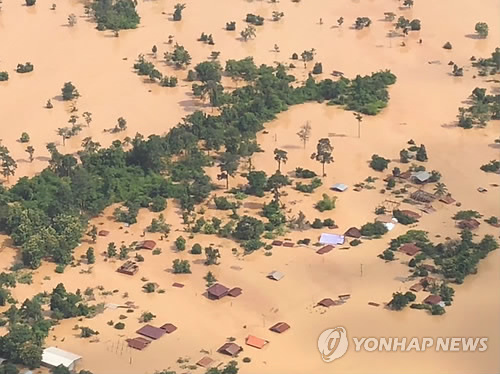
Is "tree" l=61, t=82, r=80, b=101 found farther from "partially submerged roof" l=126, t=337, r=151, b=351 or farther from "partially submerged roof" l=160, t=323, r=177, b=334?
"partially submerged roof" l=126, t=337, r=151, b=351

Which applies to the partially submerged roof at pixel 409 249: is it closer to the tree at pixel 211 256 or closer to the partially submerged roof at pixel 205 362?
the tree at pixel 211 256

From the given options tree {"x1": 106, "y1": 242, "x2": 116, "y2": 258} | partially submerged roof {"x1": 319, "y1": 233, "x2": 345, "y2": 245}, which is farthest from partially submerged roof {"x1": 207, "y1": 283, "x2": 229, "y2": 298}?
partially submerged roof {"x1": 319, "y1": 233, "x2": 345, "y2": 245}

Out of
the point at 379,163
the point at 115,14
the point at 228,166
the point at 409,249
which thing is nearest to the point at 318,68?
the point at 379,163

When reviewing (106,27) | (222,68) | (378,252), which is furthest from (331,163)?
(106,27)

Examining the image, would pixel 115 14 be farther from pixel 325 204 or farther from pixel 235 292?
pixel 235 292

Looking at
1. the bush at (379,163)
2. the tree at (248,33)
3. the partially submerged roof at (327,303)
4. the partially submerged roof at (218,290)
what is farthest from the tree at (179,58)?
the partially submerged roof at (327,303)
